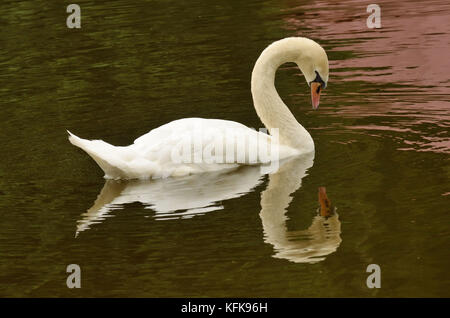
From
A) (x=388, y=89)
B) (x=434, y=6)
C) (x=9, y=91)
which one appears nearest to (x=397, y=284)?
(x=388, y=89)

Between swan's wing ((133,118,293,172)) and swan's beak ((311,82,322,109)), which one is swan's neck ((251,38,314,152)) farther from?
swan's wing ((133,118,293,172))

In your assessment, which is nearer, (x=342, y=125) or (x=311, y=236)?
(x=311, y=236)

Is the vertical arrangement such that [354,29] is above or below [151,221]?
above

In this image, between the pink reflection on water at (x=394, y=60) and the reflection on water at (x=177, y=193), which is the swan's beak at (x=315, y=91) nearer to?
the pink reflection on water at (x=394, y=60)

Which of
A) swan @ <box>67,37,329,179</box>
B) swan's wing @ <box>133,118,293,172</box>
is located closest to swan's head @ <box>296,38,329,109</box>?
swan @ <box>67,37,329,179</box>

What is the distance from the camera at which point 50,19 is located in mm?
17891

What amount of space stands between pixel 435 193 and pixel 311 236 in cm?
121

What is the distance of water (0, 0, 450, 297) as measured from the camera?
22.4ft

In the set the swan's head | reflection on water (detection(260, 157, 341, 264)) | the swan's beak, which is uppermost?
the swan's head

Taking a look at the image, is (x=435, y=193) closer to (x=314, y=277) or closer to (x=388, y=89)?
(x=314, y=277)

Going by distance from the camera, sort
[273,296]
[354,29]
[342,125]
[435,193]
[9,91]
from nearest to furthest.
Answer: [273,296], [435,193], [342,125], [9,91], [354,29]

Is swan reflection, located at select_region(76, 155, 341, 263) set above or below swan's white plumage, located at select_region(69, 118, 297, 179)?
below

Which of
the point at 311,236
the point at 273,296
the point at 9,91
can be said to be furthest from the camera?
the point at 9,91

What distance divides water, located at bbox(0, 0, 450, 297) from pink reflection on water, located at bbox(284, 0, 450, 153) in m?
0.04
